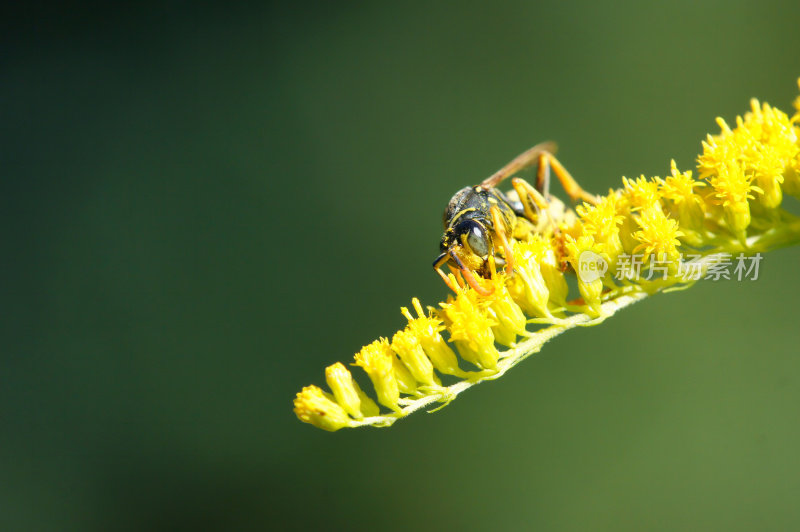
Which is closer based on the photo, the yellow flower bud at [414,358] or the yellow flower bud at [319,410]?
the yellow flower bud at [319,410]

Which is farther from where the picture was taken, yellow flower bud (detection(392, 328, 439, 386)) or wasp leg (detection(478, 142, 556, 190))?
wasp leg (detection(478, 142, 556, 190))

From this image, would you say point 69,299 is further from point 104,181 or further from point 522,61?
point 522,61

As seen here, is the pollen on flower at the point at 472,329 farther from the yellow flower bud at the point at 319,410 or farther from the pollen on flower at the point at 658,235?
the pollen on flower at the point at 658,235

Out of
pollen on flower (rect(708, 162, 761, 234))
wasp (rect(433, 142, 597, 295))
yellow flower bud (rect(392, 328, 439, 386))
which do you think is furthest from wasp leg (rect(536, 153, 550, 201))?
yellow flower bud (rect(392, 328, 439, 386))

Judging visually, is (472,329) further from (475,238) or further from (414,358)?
(475,238)

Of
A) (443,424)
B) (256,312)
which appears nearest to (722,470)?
(443,424)

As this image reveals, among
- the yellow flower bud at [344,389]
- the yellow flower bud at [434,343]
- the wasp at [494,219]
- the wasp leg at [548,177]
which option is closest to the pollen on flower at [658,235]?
the wasp at [494,219]

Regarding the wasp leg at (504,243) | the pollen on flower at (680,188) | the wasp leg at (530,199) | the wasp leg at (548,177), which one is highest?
the wasp leg at (548,177)

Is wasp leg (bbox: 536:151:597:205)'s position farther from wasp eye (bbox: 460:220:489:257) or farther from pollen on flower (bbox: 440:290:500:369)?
pollen on flower (bbox: 440:290:500:369)
